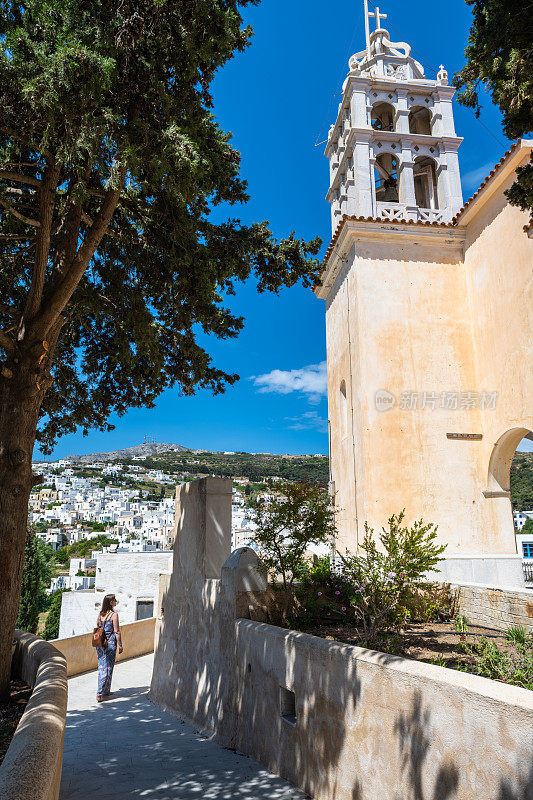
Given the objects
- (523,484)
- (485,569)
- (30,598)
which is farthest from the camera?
(523,484)

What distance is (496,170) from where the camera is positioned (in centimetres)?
1094

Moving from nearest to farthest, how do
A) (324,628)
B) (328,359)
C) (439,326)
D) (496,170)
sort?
(324,628)
(496,170)
(439,326)
(328,359)

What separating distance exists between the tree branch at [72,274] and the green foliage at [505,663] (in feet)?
21.5

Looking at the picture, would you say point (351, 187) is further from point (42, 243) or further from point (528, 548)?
point (528, 548)

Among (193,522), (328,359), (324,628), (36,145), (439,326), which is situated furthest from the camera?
(328,359)

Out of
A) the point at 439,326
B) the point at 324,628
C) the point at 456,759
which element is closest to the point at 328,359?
the point at 439,326

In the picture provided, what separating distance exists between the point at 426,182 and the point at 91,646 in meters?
16.2

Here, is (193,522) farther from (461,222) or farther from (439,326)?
(461,222)

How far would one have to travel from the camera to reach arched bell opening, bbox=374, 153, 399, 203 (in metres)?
15.4

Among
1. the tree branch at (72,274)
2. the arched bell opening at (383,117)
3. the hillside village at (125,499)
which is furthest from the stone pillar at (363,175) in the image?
the hillside village at (125,499)

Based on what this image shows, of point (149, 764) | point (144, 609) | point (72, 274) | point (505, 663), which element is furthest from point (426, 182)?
point (144, 609)

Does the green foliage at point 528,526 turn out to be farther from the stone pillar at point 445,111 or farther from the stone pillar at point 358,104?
the stone pillar at point 358,104

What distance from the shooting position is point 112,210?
23.5 ft

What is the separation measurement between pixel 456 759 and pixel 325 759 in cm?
193
